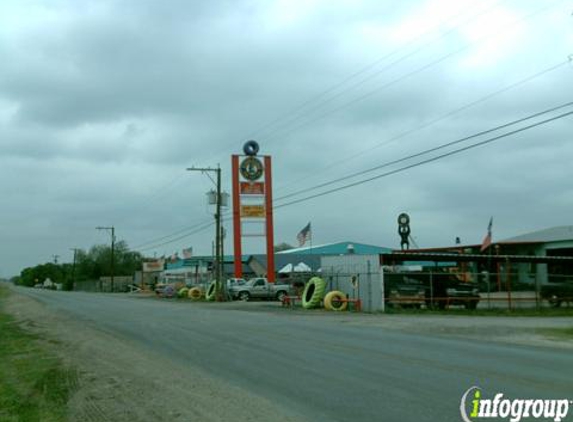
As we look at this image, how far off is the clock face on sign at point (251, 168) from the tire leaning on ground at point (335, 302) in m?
28.4

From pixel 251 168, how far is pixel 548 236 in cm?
2881

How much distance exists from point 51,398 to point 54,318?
21.7m

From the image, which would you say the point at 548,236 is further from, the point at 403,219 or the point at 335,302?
the point at 335,302

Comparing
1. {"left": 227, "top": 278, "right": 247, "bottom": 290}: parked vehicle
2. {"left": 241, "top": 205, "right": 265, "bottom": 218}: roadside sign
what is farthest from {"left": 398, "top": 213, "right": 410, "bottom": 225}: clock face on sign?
{"left": 241, "top": 205, "right": 265, "bottom": 218}: roadside sign

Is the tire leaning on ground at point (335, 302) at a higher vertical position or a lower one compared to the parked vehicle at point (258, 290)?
lower

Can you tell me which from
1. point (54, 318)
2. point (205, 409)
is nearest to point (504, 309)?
point (54, 318)

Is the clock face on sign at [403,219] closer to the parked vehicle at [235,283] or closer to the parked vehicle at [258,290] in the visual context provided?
the parked vehicle at [258,290]

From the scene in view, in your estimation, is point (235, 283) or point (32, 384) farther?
point (235, 283)

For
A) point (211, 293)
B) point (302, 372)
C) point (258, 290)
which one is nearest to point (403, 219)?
point (258, 290)

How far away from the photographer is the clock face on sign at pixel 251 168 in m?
64.2

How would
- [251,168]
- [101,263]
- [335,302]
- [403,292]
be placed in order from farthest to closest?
[101,263], [251,168], [335,302], [403,292]

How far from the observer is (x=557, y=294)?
126 ft

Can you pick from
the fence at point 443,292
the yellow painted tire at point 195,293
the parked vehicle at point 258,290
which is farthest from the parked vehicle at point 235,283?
the fence at point 443,292

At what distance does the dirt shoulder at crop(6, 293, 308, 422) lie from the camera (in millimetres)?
8867
